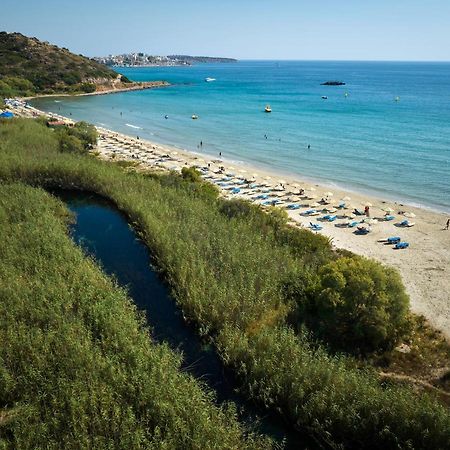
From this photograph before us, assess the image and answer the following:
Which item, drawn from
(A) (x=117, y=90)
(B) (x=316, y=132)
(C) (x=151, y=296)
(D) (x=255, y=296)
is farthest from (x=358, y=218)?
(A) (x=117, y=90)

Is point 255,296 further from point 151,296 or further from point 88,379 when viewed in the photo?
point 88,379

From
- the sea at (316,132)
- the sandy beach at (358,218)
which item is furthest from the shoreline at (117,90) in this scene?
the sandy beach at (358,218)

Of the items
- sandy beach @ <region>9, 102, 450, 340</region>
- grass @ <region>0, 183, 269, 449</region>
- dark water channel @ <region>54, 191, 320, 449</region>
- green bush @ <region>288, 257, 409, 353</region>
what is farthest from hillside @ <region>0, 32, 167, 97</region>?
green bush @ <region>288, 257, 409, 353</region>

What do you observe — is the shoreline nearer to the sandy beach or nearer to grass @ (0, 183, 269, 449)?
the sandy beach

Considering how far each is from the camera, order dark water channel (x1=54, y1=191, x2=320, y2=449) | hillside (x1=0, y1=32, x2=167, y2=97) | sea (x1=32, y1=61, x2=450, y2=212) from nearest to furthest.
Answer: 1. dark water channel (x1=54, y1=191, x2=320, y2=449)
2. sea (x1=32, y1=61, x2=450, y2=212)
3. hillside (x1=0, y1=32, x2=167, y2=97)

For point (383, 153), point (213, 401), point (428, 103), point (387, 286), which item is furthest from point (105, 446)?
point (428, 103)
